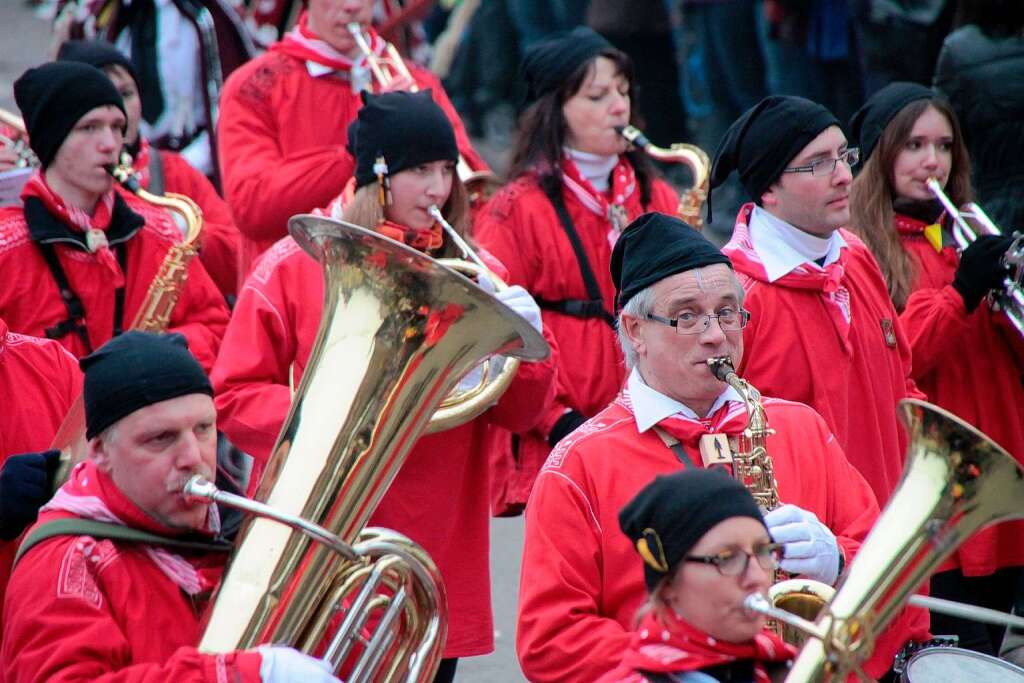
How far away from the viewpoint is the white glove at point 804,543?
346 cm

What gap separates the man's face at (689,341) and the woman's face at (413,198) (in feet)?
4.01

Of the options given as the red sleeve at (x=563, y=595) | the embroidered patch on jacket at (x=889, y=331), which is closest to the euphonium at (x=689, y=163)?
the embroidered patch on jacket at (x=889, y=331)

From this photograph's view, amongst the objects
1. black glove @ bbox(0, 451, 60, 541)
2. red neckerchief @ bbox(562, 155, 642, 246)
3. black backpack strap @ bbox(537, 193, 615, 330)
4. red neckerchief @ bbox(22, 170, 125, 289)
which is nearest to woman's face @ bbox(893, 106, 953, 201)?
red neckerchief @ bbox(562, 155, 642, 246)

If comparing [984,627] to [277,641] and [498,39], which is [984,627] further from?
[498,39]

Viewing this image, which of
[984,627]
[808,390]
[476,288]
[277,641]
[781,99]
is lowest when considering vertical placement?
[984,627]

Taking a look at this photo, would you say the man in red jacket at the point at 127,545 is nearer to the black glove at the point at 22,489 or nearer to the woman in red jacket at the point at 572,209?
the black glove at the point at 22,489

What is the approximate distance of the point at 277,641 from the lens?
3.39m

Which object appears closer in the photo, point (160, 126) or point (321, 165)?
point (321, 165)

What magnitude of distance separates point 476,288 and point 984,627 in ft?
7.58

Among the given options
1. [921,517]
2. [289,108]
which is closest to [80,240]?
[289,108]

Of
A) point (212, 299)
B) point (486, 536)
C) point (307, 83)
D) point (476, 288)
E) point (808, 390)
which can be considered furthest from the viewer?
point (307, 83)

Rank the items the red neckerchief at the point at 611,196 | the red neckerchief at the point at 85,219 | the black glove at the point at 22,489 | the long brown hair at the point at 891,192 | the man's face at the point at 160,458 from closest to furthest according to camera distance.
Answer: the man's face at the point at 160,458, the black glove at the point at 22,489, the red neckerchief at the point at 85,219, the long brown hair at the point at 891,192, the red neckerchief at the point at 611,196

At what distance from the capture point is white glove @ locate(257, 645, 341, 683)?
3.22 m

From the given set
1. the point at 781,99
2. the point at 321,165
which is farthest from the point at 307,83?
the point at 781,99
